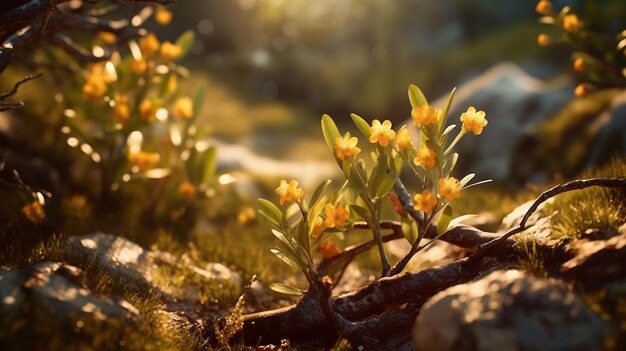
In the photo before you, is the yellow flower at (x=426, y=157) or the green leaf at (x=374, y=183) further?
the green leaf at (x=374, y=183)

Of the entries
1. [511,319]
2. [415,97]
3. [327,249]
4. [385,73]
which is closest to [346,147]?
[415,97]

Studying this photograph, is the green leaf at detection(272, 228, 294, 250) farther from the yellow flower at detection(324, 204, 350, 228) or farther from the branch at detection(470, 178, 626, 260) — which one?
the branch at detection(470, 178, 626, 260)

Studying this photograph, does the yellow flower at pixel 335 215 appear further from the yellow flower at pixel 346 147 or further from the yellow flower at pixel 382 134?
the yellow flower at pixel 382 134

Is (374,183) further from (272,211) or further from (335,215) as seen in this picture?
(272,211)

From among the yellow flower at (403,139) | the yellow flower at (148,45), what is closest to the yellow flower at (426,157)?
the yellow flower at (403,139)

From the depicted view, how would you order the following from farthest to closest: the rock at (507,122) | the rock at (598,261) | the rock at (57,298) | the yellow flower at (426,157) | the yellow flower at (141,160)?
the rock at (507,122)
the yellow flower at (141,160)
the yellow flower at (426,157)
the rock at (598,261)
the rock at (57,298)

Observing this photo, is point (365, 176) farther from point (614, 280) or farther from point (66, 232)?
point (66, 232)

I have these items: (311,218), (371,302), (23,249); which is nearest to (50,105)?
(23,249)
